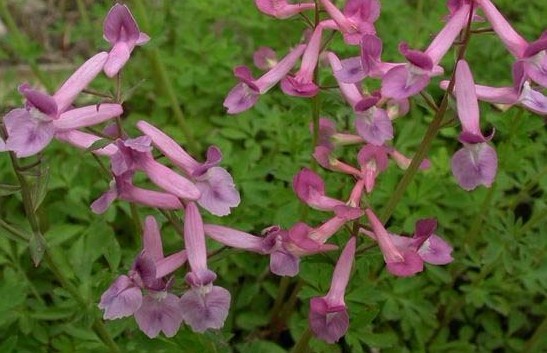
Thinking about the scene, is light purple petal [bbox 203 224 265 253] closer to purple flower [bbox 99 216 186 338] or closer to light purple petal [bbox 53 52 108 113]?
purple flower [bbox 99 216 186 338]

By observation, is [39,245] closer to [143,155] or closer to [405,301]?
[143,155]

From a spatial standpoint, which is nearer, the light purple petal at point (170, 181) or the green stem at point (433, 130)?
the light purple petal at point (170, 181)

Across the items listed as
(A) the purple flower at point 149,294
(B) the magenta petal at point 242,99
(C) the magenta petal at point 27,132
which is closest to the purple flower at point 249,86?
(B) the magenta petal at point 242,99

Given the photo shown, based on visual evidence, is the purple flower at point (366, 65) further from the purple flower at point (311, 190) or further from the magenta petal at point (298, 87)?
the purple flower at point (311, 190)

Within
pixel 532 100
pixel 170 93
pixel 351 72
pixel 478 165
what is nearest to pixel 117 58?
pixel 351 72

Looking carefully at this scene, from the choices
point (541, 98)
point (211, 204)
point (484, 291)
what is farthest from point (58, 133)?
point (484, 291)

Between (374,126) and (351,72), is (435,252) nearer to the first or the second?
(374,126)
